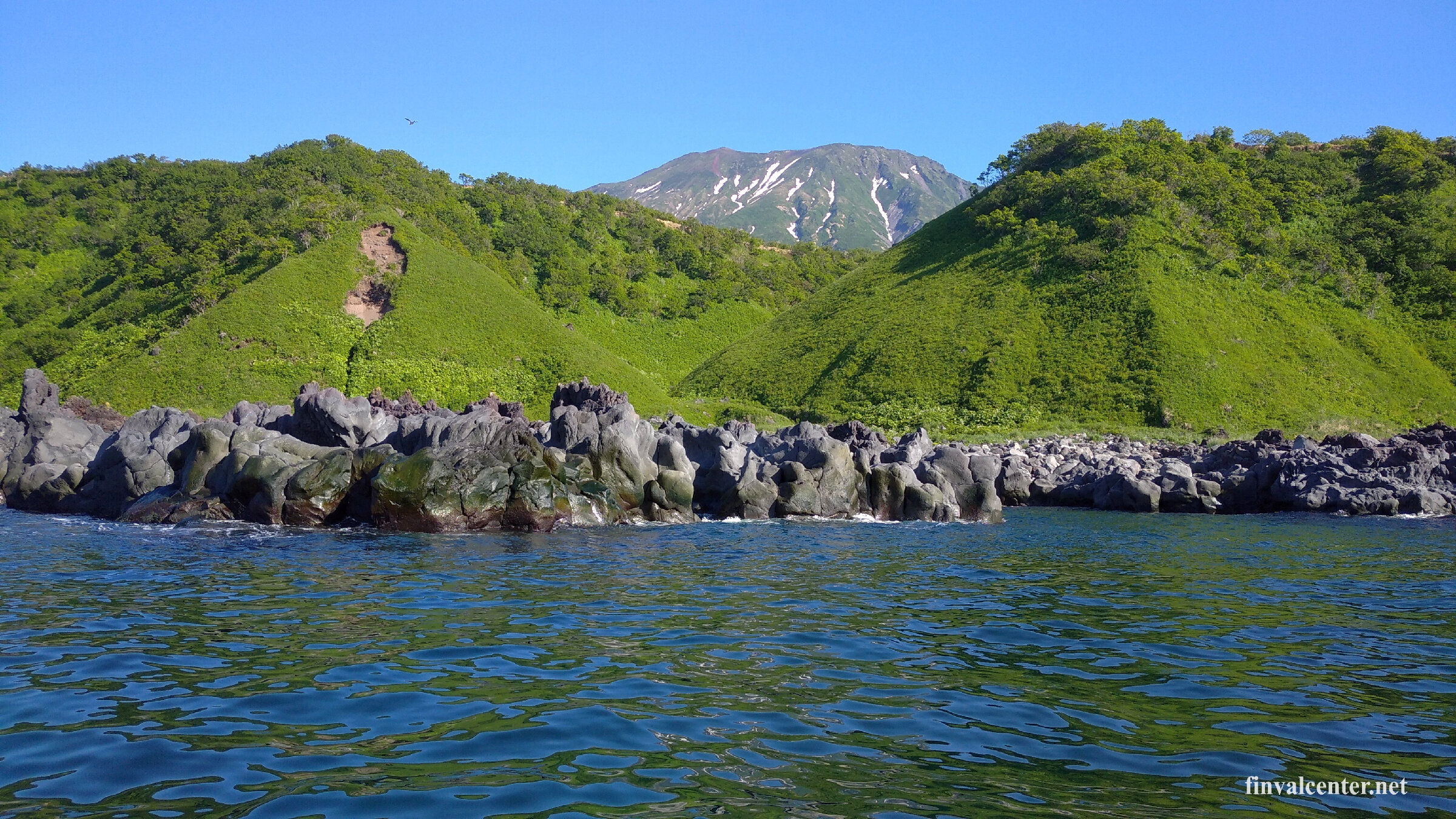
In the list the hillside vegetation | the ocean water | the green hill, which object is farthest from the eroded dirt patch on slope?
the ocean water

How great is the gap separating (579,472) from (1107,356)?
175 ft

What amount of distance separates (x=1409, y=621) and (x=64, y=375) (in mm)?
82441

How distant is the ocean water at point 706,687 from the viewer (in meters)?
7.01

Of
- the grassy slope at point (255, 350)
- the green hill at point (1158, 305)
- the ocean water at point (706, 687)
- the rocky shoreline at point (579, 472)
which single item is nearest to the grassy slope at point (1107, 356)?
the green hill at point (1158, 305)

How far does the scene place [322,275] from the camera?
77.5 m

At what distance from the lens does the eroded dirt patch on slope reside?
7694 cm

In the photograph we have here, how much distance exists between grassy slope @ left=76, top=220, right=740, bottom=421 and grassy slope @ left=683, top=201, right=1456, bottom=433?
590 inches

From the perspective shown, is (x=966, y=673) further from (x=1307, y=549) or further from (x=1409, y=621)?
(x=1307, y=549)

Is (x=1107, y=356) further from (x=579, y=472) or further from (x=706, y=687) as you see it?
(x=706, y=687)

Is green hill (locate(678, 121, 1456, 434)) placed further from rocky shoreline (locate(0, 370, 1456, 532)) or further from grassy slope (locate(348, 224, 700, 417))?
rocky shoreline (locate(0, 370, 1456, 532))

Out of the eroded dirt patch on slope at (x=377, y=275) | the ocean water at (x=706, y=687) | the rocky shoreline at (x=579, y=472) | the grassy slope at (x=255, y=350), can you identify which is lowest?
the ocean water at (x=706, y=687)

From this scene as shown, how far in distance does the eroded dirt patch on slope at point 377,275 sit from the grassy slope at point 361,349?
90 cm

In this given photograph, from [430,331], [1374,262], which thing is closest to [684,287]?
[430,331]

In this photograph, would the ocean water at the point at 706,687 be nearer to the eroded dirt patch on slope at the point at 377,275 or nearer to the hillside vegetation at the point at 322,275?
the hillside vegetation at the point at 322,275
